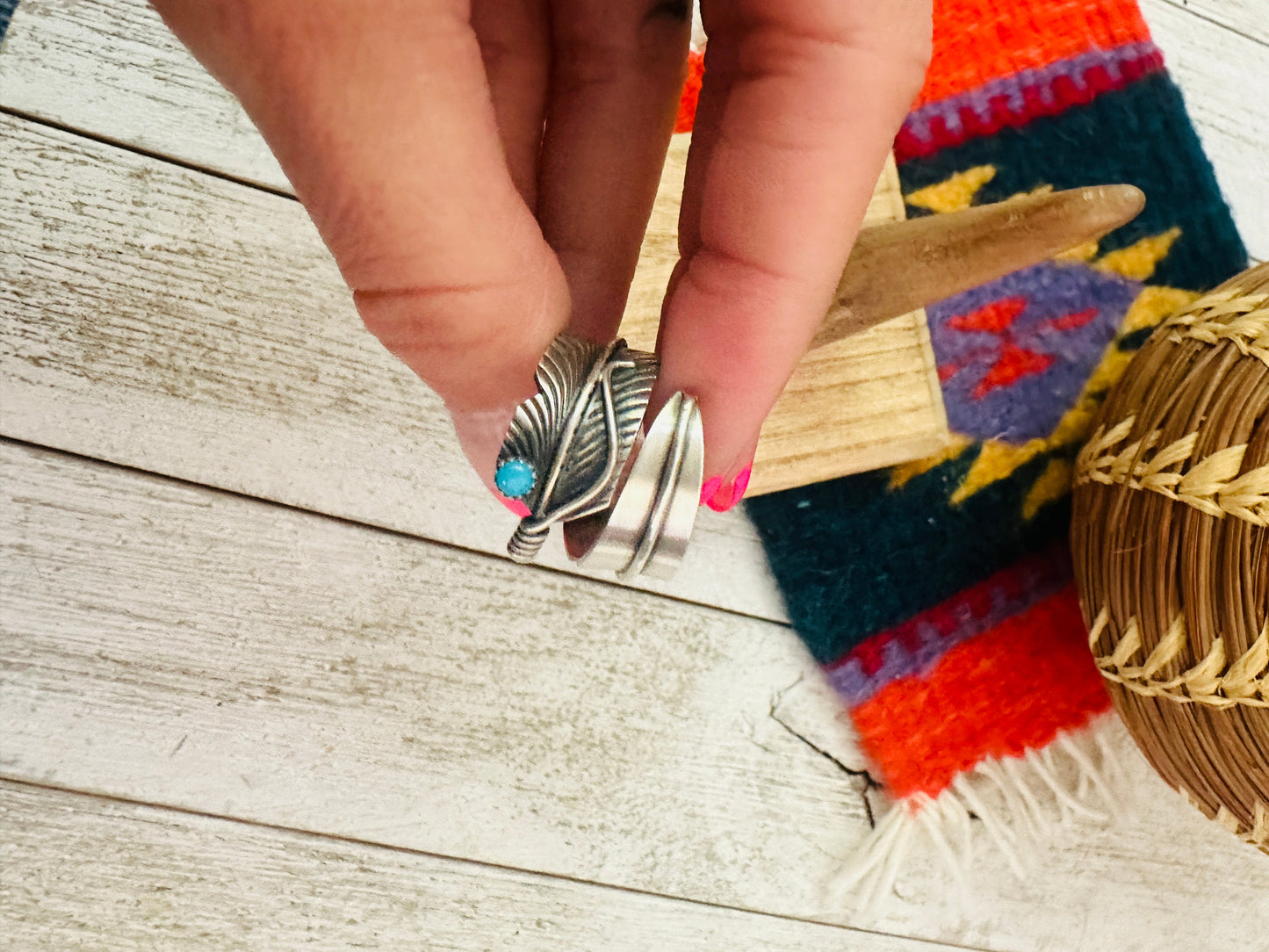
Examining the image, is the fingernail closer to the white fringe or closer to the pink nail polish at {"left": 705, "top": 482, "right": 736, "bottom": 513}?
the pink nail polish at {"left": 705, "top": 482, "right": 736, "bottom": 513}

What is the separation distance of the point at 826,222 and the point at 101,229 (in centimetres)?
34

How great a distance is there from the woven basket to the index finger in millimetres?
203

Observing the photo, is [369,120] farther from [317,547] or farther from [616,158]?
[317,547]

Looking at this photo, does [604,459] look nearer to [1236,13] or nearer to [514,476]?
[514,476]

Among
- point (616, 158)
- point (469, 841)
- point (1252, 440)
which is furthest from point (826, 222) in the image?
point (469, 841)

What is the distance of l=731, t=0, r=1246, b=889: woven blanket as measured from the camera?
1.56 feet

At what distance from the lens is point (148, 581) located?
16.5 inches

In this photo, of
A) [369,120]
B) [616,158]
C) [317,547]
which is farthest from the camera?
[317,547]

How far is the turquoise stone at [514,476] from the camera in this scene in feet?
0.78

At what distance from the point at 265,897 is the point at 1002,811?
0.38 m

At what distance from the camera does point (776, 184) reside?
0.26m

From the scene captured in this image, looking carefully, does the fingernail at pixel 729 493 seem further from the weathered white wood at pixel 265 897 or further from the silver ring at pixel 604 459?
the weathered white wood at pixel 265 897

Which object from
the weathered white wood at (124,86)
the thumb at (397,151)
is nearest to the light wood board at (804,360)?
the weathered white wood at (124,86)

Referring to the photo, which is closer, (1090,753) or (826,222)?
(826,222)
